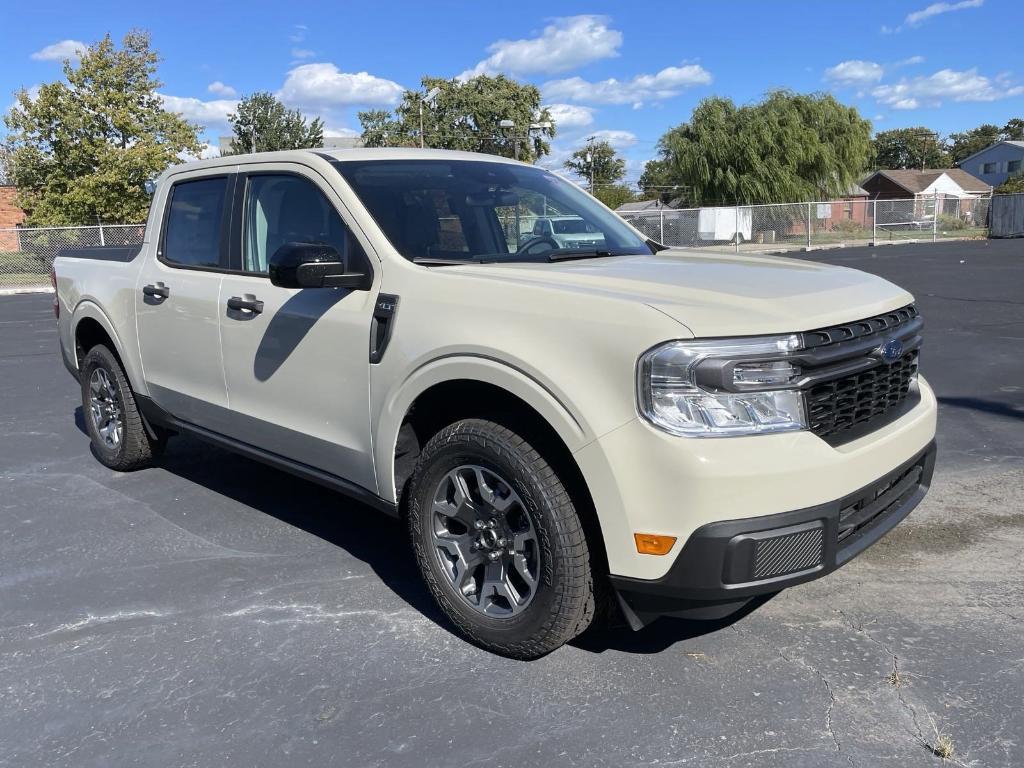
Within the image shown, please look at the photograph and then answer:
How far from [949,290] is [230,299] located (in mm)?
14497

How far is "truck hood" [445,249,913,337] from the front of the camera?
2725mm

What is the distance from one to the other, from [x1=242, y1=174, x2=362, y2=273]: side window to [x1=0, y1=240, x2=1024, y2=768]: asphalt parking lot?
149 cm

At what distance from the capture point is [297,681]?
3.13 metres

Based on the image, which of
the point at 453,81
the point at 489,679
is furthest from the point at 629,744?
the point at 453,81

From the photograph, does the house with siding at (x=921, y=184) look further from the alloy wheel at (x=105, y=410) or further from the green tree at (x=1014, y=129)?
the alloy wheel at (x=105, y=410)

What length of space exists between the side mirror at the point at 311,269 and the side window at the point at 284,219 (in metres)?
0.18

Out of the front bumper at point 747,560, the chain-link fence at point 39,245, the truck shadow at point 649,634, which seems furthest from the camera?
the chain-link fence at point 39,245

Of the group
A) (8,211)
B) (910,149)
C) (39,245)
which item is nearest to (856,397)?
(39,245)

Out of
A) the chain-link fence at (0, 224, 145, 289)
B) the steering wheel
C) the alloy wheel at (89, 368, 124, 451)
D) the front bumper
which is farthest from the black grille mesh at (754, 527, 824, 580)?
the chain-link fence at (0, 224, 145, 289)

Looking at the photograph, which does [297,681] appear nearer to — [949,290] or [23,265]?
[949,290]

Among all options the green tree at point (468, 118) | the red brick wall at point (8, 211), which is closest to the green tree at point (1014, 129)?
the green tree at point (468, 118)

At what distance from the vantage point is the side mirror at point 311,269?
3402mm

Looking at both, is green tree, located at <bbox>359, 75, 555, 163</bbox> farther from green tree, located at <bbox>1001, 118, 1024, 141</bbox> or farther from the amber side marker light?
green tree, located at <bbox>1001, 118, 1024, 141</bbox>

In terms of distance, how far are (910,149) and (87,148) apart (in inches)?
4624
